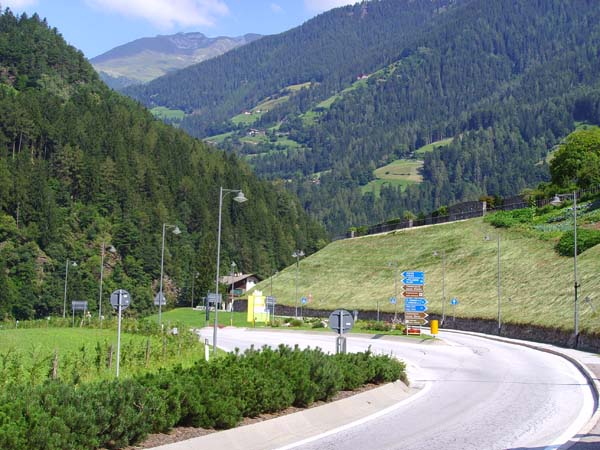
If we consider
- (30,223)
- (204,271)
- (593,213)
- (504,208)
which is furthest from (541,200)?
(30,223)

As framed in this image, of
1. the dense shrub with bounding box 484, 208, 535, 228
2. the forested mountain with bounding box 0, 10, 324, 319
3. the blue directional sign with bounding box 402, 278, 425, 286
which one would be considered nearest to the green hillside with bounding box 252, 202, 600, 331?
the dense shrub with bounding box 484, 208, 535, 228

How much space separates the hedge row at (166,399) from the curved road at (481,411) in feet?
4.29

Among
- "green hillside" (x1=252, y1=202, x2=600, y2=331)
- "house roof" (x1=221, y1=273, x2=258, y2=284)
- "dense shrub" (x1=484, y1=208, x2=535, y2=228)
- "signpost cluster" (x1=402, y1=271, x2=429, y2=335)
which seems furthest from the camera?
"house roof" (x1=221, y1=273, x2=258, y2=284)

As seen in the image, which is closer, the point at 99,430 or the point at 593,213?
the point at 99,430

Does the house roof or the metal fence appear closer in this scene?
the metal fence

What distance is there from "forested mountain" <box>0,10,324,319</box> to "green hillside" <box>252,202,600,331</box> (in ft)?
101

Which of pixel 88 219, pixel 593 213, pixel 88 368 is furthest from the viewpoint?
pixel 88 219

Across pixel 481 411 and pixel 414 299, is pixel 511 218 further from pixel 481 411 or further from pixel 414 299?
pixel 481 411

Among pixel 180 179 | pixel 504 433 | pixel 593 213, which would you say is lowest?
pixel 504 433

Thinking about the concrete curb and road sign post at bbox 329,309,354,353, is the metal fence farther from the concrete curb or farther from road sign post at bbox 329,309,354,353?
the concrete curb

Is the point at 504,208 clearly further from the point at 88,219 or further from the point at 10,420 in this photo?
the point at 10,420

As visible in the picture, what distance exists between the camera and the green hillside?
→ 60.7m

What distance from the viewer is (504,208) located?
109m

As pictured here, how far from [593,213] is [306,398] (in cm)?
7093
